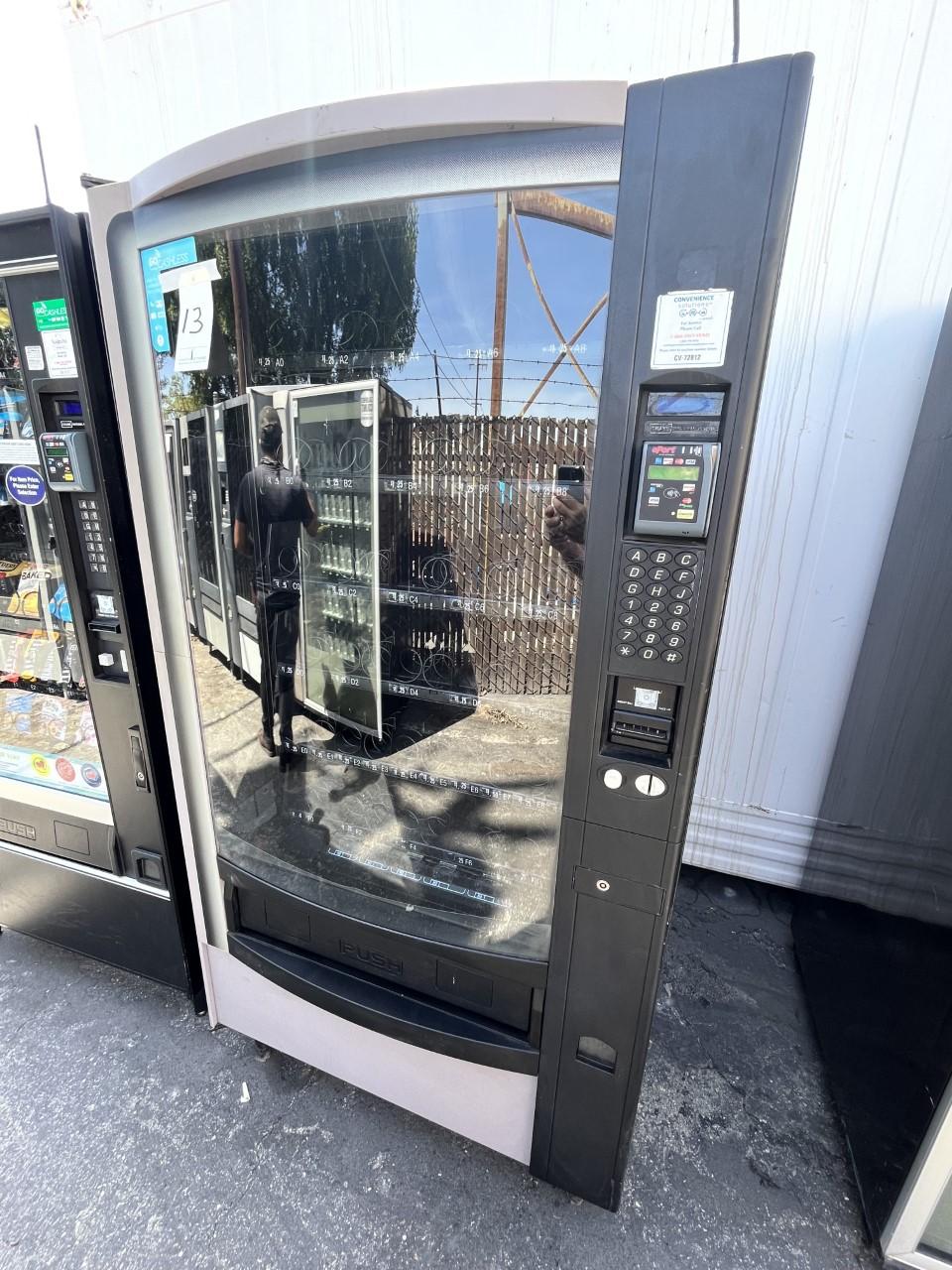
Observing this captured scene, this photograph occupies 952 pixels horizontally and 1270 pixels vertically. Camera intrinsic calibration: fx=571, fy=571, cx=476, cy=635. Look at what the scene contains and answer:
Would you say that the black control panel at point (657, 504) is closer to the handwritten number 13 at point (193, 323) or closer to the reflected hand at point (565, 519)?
the reflected hand at point (565, 519)

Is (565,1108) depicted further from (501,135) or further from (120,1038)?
(501,135)

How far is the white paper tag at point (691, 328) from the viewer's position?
70cm

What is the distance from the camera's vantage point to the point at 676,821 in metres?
0.89

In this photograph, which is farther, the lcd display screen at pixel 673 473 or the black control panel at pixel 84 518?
the black control panel at pixel 84 518

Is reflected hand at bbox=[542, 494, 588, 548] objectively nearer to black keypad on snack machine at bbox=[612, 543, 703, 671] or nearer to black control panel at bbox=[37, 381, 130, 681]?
black keypad on snack machine at bbox=[612, 543, 703, 671]

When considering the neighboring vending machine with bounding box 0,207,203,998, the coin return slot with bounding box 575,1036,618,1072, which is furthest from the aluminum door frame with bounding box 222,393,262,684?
the coin return slot with bounding box 575,1036,618,1072

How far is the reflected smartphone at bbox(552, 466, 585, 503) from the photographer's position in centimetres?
87

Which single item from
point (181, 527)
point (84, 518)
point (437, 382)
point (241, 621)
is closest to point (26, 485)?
point (84, 518)

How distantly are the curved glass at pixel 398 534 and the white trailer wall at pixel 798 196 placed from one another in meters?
0.78

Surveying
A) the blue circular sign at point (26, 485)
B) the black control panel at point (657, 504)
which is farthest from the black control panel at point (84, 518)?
the black control panel at point (657, 504)

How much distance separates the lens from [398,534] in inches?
42.9

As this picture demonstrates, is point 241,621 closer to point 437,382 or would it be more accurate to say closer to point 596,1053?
point 437,382

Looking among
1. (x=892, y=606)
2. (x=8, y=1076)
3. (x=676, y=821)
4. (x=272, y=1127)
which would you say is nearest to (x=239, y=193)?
(x=676, y=821)

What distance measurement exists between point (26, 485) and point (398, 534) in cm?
97
